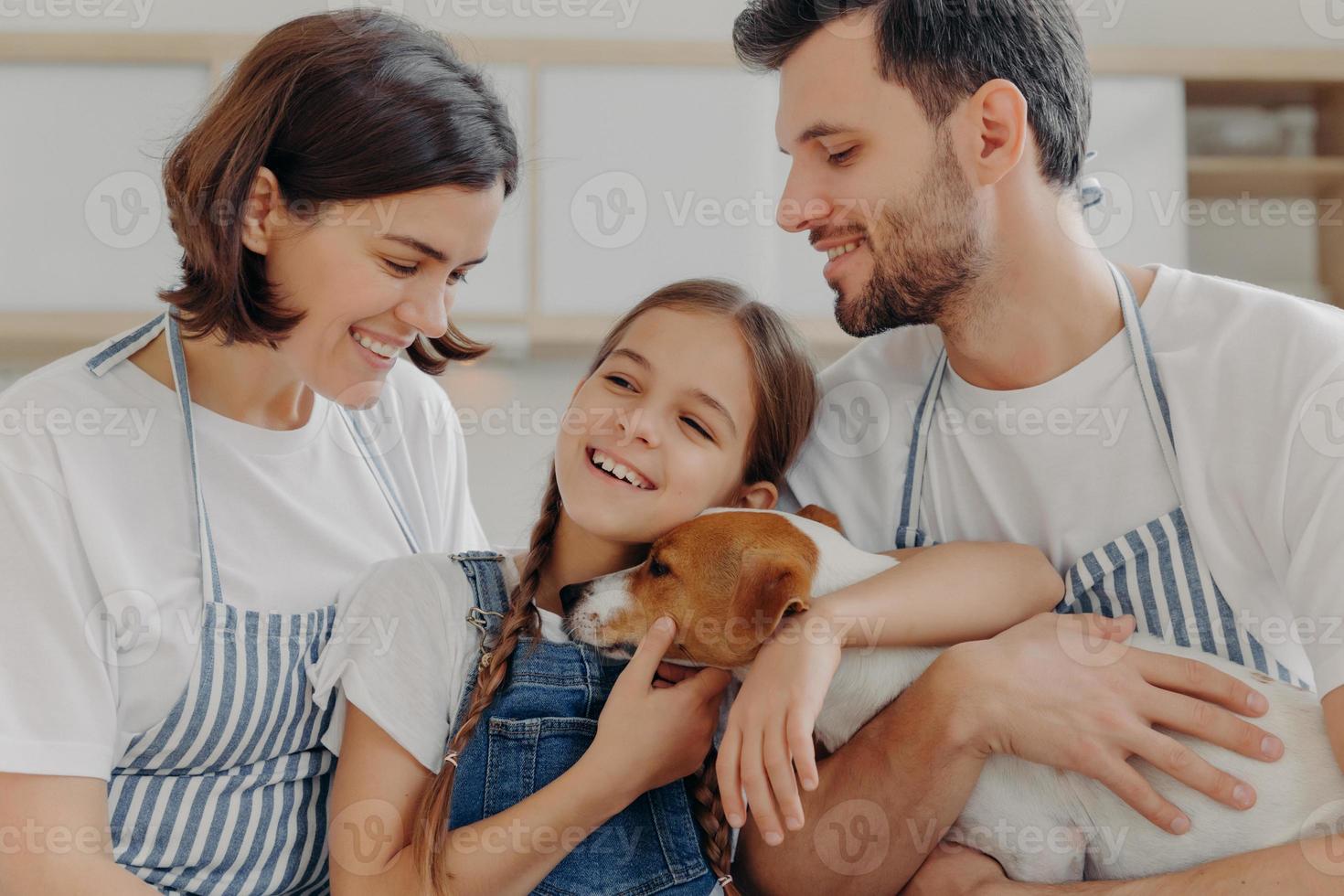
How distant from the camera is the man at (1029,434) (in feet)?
3.75

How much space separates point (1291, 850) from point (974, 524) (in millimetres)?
482

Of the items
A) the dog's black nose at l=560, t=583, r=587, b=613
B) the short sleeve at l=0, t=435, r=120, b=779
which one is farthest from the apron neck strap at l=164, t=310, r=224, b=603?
the dog's black nose at l=560, t=583, r=587, b=613

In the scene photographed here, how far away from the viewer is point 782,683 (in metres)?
1.08

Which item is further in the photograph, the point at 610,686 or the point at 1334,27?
the point at 1334,27

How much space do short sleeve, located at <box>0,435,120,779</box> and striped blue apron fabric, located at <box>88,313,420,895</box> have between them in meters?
0.08

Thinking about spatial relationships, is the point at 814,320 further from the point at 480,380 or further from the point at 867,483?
the point at 867,483

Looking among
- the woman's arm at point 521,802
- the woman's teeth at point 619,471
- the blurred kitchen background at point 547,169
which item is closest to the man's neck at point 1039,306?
the woman's teeth at point 619,471

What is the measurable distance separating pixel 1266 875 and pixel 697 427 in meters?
0.75

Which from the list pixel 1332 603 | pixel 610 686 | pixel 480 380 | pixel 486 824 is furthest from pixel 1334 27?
pixel 486 824

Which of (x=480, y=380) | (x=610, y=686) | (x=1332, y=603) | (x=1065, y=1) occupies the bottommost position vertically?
(x=610, y=686)

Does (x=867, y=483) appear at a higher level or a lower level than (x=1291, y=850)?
higher

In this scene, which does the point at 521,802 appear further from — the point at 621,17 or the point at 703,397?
the point at 621,17

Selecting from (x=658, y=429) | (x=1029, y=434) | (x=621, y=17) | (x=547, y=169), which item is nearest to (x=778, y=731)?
(x=658, y=429)

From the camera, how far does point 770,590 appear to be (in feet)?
3.88
